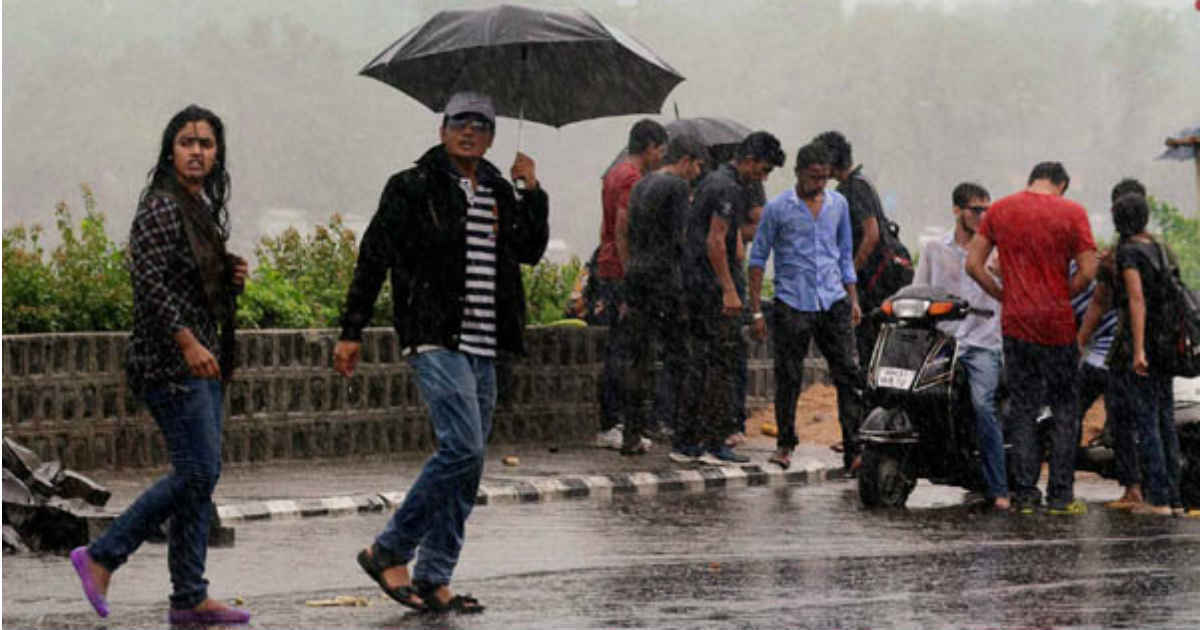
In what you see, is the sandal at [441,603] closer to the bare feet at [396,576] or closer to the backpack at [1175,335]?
the bare feet at [396,576]

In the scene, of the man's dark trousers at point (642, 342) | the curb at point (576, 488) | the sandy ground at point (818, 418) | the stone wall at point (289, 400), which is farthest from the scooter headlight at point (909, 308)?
the sandy ground at point (818, 418)

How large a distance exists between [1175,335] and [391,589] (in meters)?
5.84

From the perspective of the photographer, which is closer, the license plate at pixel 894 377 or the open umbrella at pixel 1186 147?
the license plate at pixel 894 377

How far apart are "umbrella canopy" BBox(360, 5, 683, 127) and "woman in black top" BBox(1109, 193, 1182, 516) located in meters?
3.80

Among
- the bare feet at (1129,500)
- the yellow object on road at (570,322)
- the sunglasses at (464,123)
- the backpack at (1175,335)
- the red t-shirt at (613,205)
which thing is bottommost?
the bare feet at (1129,500)

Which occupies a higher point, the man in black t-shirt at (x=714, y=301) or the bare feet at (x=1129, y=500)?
the man in black t-shirt at (x=714, y=301)

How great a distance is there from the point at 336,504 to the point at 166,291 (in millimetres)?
5015

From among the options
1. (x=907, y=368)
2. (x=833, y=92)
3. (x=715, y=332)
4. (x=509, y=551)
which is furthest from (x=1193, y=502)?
(x=833, y=92)

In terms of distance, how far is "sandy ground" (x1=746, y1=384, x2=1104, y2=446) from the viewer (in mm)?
18578

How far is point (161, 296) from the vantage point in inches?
333

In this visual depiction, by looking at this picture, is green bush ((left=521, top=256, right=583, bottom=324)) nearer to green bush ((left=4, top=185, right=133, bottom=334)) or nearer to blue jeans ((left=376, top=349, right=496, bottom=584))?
green bush ((left=4, top=185, right=133, bottom=334))

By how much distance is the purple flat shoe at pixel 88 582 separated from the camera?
8.49 m

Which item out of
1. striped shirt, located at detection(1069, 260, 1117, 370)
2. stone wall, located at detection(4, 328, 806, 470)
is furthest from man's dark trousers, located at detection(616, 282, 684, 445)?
striped shirt, located at detection(1069, 260, 1117, 370)

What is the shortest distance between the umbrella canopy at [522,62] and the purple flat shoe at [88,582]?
272 inches
